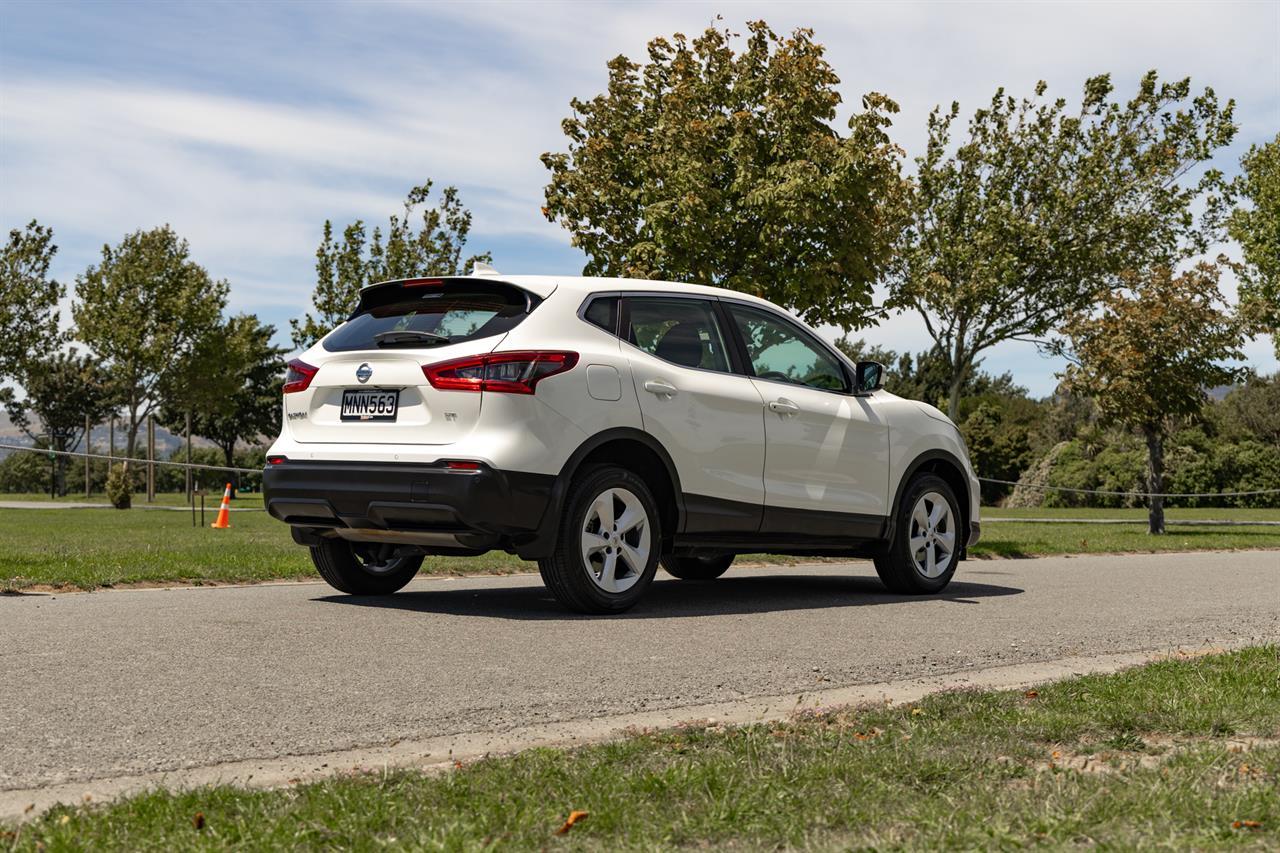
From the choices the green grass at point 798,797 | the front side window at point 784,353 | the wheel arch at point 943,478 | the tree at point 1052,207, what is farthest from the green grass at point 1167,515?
the green grass at point 798,797

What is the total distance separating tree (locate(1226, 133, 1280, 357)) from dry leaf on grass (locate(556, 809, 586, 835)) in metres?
42.5

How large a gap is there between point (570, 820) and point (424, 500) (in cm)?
411

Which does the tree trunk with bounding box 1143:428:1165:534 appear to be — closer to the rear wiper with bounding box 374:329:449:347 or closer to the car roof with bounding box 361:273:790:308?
the car roof with bounding box 361:273:790:308

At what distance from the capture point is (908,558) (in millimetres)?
9977

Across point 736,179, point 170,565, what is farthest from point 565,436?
point 736,179

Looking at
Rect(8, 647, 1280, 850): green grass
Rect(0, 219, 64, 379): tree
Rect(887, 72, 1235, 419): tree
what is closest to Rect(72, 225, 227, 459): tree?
Rect(0, 219, 64, 379): tree

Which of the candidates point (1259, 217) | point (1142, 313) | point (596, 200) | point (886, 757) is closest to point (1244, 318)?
point (1142, 313)

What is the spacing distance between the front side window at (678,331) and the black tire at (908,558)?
2.04m

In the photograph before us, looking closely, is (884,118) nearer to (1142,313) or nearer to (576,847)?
(1142,313)

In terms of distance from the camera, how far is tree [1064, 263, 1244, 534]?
2727cm

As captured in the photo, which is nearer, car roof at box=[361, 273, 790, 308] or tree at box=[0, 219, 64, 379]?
car roof at box=[361, 273, 790, 308]

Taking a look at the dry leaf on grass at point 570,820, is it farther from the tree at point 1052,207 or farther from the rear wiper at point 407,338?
the tree at point 1052,207

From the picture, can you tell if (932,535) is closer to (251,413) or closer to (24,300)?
(24,300)

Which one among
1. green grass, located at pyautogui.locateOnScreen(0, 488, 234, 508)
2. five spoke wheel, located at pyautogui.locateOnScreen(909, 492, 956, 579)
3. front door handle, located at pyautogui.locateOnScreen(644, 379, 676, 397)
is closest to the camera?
front door handle, located at pyautogui.locateOnScreen(644, 379, 676, 397)
